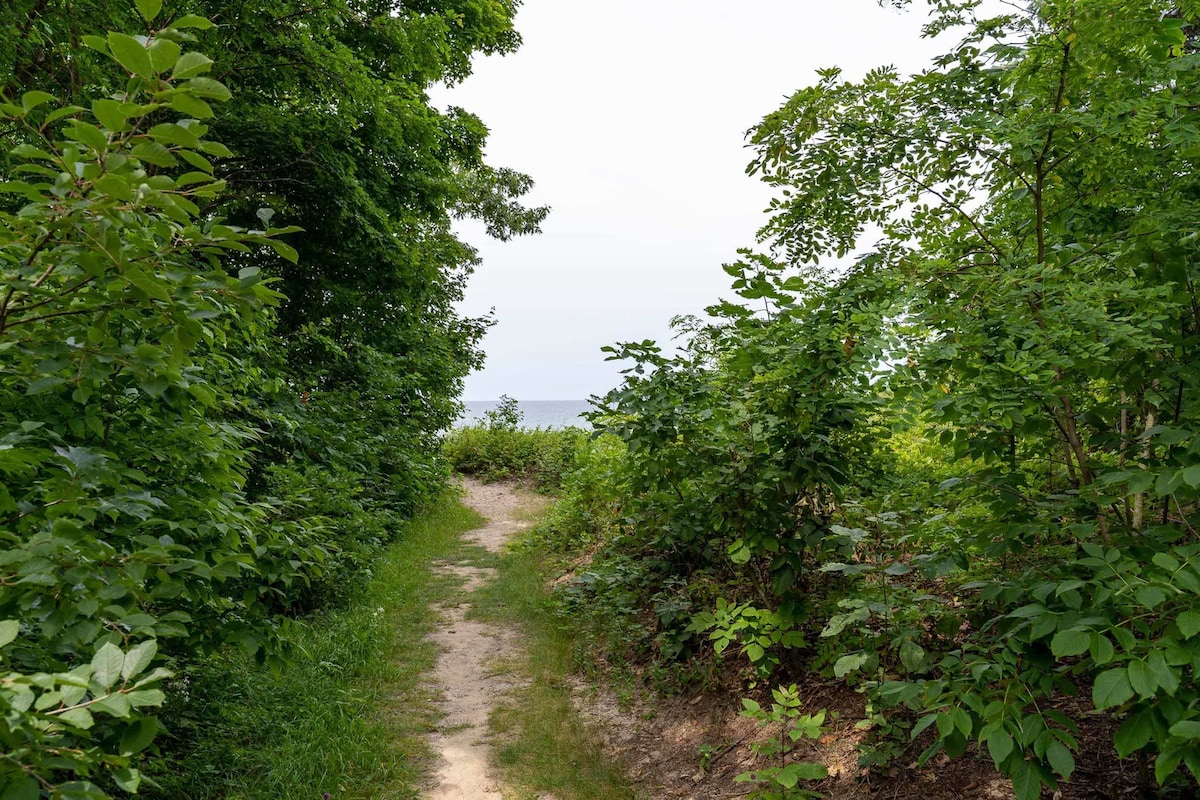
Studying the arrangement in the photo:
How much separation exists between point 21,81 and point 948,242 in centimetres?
780

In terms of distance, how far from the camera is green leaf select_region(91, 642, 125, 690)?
1.09 metres

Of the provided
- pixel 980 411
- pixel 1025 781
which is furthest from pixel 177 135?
pixel 1025 781

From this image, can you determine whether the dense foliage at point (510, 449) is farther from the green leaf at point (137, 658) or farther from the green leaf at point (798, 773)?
the green leaf at point (137, 658)

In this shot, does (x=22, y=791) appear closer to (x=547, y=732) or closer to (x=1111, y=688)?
(x=1111, y=688)

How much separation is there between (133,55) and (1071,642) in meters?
2.65

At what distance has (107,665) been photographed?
1116 mm

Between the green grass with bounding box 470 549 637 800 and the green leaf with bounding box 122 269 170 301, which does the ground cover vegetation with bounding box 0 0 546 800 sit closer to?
the green leaf with bounding box 122 269 170 301

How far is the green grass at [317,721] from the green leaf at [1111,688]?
2.70 m

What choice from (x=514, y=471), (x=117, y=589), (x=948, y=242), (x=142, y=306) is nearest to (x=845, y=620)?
(x=948, y=242)

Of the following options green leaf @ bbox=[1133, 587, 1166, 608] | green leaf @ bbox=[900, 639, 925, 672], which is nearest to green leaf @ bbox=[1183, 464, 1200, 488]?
green leaf @ bbox=[1133, 587, 1166, 608]

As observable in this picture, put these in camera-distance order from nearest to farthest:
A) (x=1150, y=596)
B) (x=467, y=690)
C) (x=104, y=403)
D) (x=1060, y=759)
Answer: (x=1150, y=596)
(x=1060, y=759)
(x=104, y=403)
(x=467, y=690)

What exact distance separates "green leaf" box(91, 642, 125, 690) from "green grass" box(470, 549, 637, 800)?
10.1 ft

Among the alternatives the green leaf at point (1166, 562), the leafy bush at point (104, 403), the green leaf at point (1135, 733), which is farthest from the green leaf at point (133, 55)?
the green leaf at point (1135, 733)

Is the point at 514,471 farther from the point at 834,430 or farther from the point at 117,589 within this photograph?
the point at 117,589
